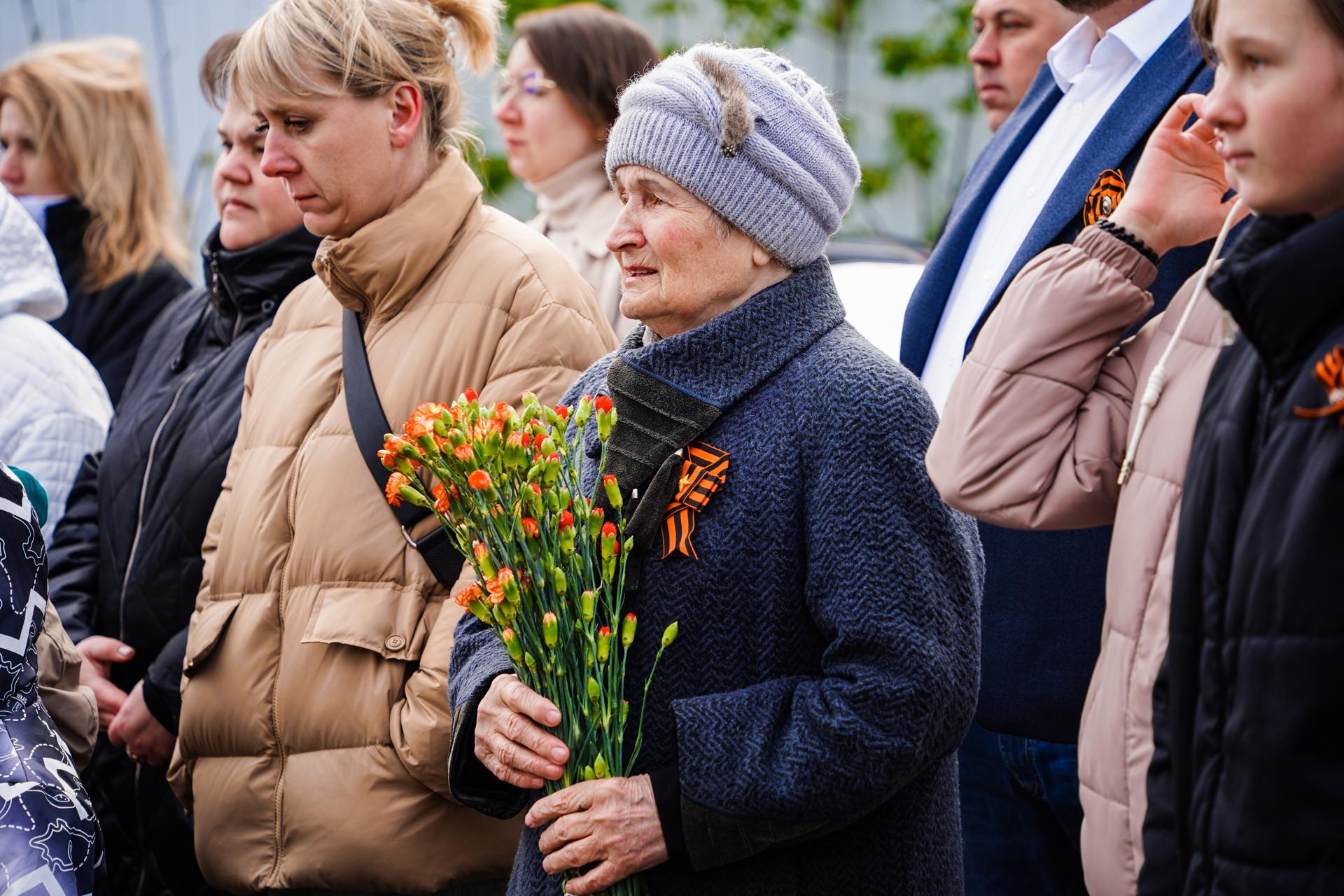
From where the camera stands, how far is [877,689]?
6.21ft

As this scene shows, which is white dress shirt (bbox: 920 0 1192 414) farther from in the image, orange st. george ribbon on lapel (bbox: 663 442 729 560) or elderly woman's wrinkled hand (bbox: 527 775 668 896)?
elderly woman's wrinkled hand (bbox: 527 775 668 896)

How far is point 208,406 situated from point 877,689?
75.7 inches

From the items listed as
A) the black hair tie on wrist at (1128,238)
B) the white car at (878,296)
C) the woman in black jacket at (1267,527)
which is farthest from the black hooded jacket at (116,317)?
the woman in black jacket at (1267,527)

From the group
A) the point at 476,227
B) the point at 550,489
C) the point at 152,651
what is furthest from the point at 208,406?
the point at 550,489

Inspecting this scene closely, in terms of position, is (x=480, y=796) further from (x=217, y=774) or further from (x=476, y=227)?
(x=476, y=227)

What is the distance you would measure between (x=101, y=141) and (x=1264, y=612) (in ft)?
14.0

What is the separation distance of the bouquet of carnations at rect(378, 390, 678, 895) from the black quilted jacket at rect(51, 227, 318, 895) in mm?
1321

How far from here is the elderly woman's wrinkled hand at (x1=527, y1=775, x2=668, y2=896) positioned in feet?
6.32

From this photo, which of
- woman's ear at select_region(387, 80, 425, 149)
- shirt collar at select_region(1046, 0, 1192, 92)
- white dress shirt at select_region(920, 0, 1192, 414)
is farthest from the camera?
woman's ear at select_region(387, 80, 425, 149)

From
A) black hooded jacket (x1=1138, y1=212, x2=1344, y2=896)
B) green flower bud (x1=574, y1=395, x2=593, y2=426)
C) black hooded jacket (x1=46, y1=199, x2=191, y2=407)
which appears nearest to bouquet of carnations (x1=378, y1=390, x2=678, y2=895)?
green flower bud (x1=574, y1=395, x2=593, y2=426)

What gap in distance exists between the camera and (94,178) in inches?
185

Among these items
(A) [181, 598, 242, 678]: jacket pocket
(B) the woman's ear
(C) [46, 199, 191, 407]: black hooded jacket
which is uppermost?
(B) the woman's ear

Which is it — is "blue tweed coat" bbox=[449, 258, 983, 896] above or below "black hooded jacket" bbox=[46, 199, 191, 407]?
above

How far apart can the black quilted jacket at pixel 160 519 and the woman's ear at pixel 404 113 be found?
568 millimetres
